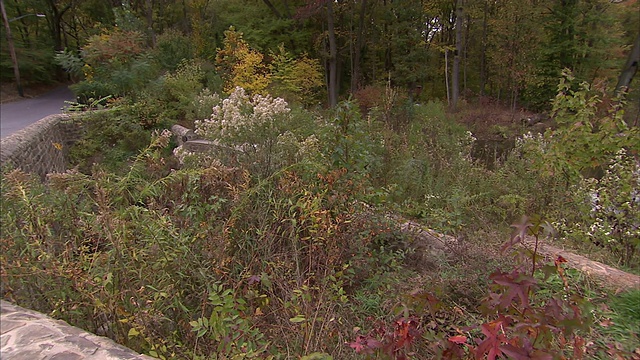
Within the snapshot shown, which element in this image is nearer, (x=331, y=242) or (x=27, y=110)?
(x=331, y=242)

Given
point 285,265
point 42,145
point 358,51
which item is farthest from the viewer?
point 358,51

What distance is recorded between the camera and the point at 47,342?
2.06 metres

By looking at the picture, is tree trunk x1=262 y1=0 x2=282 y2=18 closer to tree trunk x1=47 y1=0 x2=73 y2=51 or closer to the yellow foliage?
the yellow foliage

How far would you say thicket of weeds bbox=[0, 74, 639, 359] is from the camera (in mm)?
2006

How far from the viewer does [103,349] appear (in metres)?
2.06

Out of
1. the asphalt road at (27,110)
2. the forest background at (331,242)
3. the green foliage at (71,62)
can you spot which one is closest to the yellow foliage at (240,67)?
the green foliage at (71,62)

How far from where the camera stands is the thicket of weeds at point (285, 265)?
2.01 m

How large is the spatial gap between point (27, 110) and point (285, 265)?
17090 millimetres

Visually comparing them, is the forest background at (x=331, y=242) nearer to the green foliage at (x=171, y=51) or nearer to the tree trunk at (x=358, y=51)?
the green foliage at (x=171, y=51)

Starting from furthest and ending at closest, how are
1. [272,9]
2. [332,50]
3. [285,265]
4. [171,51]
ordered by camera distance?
[272,9], [332,50], [171,51], [285,265]

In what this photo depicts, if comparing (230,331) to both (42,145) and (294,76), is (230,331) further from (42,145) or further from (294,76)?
(294,76)

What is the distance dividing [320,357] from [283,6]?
19.6 meters

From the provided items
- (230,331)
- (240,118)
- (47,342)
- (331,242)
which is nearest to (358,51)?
(240,118)

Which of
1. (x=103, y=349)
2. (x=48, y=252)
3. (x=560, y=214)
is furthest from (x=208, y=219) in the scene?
(x=560, y=214)
